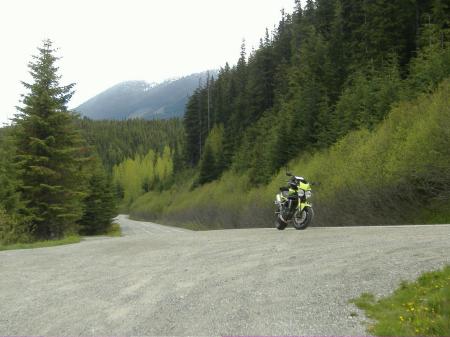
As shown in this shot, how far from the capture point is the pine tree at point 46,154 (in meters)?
25.3

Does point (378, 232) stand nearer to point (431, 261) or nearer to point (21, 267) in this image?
point (431, 261)

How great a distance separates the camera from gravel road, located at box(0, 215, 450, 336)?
617 cm

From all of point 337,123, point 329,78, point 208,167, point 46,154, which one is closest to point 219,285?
point 46,154

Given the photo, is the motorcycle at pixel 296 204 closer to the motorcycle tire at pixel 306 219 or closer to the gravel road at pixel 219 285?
the motorcycle tire at pixel 306 219

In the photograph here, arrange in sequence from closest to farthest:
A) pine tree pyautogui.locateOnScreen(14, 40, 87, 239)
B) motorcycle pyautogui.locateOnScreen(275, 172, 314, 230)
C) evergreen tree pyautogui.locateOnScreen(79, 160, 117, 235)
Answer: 1. motorcycle pyautogui.locateOnScreen(275, 172, 314, 230)
2. pine tree pyautogui.locateOnScreen(14, 40, 87, 239)
3. evergreen tree pyautogui.locateOnScreen(79, 160, 117, 235)

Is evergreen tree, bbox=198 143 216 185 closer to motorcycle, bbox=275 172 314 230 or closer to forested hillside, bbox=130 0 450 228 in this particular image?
forested hillside, bbox=130 0 450 228

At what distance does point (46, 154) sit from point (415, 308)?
24298 millimetres

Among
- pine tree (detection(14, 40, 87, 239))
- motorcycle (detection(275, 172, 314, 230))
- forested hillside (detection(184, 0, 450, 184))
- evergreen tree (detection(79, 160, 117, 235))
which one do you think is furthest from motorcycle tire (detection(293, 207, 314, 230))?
evergreen tree (detection(79, 160, 117, 235))

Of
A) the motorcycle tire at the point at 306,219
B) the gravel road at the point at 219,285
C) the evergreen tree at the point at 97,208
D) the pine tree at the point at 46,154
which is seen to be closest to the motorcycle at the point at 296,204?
the motorcycle tire at the point at 306,219

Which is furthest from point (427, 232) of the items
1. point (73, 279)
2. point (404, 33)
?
point (404, 33)

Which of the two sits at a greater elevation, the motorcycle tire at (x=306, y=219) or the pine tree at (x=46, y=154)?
the pine tree at (x=46, y=154)

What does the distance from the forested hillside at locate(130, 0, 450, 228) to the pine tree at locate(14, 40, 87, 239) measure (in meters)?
15.3

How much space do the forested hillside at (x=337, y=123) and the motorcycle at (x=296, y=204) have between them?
6.66 m

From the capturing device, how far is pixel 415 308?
5.79m
